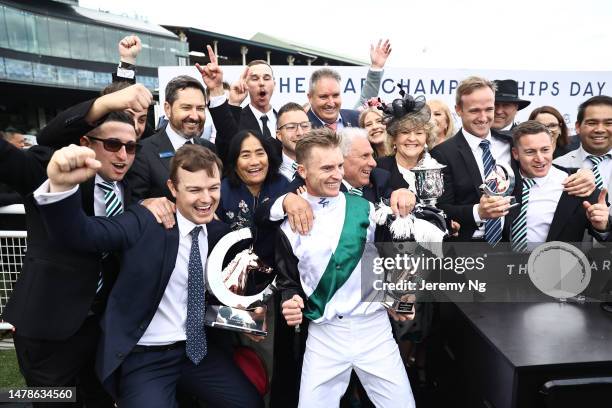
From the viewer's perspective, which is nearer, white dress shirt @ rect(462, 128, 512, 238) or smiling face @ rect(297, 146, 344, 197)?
smiling face @ rect(297, 146, 344, 197)

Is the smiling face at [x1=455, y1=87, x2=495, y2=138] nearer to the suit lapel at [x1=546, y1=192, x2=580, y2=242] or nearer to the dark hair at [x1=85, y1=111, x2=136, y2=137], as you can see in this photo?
the suit lapel at [x1=546, y1=192, x2=580, y2=242]

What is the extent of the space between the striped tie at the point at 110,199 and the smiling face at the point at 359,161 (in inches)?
55.7

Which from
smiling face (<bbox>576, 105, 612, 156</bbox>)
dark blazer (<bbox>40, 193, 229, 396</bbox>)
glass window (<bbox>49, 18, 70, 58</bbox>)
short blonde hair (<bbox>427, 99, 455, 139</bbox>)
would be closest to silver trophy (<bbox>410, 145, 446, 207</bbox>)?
dark blazer (<bbox>40, 193, 229, 396</bbox>)

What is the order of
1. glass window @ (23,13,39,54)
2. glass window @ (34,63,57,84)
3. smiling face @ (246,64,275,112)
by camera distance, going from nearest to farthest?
smiling face @ (246,64,275,112), glass window @ (23,13,39,54), glass window @ (34,63,57,84)

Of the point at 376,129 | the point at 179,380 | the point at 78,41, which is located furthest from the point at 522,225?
the point at 78,41

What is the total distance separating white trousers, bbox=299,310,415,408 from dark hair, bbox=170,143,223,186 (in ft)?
3.67

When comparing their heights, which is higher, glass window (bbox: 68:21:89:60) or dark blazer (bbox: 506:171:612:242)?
glass window (bbox: 68:21:89:60)

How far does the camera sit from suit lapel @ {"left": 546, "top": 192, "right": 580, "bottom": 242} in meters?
2.60

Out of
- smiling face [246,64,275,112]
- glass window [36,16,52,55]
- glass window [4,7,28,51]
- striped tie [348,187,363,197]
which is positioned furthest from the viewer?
glass window [36,16,52,55]

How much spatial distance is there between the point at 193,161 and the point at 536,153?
7.09 feet

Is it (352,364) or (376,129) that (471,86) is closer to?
(376,129)

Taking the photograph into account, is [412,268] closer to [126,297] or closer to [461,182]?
[461,182]

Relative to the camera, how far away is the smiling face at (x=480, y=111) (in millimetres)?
2932

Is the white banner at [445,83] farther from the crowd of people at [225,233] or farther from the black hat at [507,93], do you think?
the crowd of people at [225,233]
